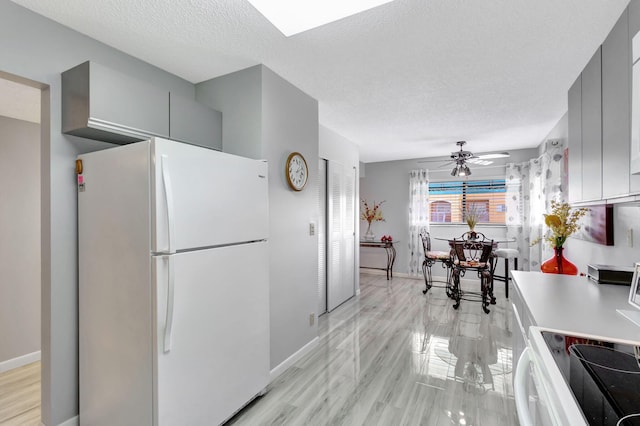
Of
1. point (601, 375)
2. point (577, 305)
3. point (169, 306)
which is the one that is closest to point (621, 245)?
point (577, 305)

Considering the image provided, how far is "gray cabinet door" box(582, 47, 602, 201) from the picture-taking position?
1759mm

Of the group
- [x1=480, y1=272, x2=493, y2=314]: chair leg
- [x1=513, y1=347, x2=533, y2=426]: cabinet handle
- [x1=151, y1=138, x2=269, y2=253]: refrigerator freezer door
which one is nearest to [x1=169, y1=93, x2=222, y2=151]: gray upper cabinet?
[x1=151, y1=138, x2=269, y2=253]: refrigerator freezer door

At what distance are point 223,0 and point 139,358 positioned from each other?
6.38ft

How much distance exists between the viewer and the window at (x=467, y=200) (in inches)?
225

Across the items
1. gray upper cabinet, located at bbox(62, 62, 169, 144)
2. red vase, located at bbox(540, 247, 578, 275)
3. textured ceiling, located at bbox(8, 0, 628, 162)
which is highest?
textured ceiling, located at bbox(8, 0, 628, 162)

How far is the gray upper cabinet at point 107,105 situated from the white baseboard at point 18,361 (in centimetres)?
237

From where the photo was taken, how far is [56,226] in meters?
1.85

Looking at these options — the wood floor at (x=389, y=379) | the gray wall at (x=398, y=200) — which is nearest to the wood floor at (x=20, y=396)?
the wood floor at (x=389, y=379)

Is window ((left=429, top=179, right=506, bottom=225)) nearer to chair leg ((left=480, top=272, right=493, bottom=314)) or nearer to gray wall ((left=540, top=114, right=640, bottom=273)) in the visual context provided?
chair leg ((left=480, top=272, right=493, bottom=314))

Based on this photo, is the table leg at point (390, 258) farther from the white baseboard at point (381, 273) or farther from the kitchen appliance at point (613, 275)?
the kitchen appliance at point (613, 275)

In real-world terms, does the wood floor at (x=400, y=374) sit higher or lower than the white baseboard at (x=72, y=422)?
lower

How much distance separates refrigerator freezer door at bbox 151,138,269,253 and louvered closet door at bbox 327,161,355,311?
7.01 feet

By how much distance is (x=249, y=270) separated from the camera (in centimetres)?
210

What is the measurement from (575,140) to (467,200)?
12.6 feet
